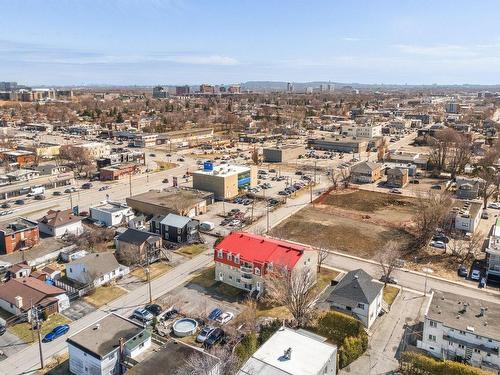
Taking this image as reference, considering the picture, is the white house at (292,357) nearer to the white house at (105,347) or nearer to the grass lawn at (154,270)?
the white house at (105,347)

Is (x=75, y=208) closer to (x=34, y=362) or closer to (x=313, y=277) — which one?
(x=34, y=362)

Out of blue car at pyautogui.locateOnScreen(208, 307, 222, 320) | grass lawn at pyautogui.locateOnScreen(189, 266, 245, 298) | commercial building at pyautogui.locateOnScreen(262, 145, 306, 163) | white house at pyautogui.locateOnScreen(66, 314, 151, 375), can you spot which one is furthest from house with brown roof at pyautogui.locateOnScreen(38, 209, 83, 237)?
commercial building at pyautogui.locateOnScreen(262, 145, 306, 163)

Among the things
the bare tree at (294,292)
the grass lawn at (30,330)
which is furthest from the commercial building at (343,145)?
the grass lawn at (30,330)

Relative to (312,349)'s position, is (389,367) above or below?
below

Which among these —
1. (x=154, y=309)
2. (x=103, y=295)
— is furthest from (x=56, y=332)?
(x=154, y=309)

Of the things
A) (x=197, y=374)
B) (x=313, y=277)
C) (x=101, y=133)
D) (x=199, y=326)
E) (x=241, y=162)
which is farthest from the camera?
(x=101, y=133)

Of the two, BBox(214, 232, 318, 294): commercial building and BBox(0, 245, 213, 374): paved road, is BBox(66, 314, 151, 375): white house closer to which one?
BBox(0, 245, 213, 374): paved road

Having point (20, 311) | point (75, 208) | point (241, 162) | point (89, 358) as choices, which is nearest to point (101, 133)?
point (241, 162)
